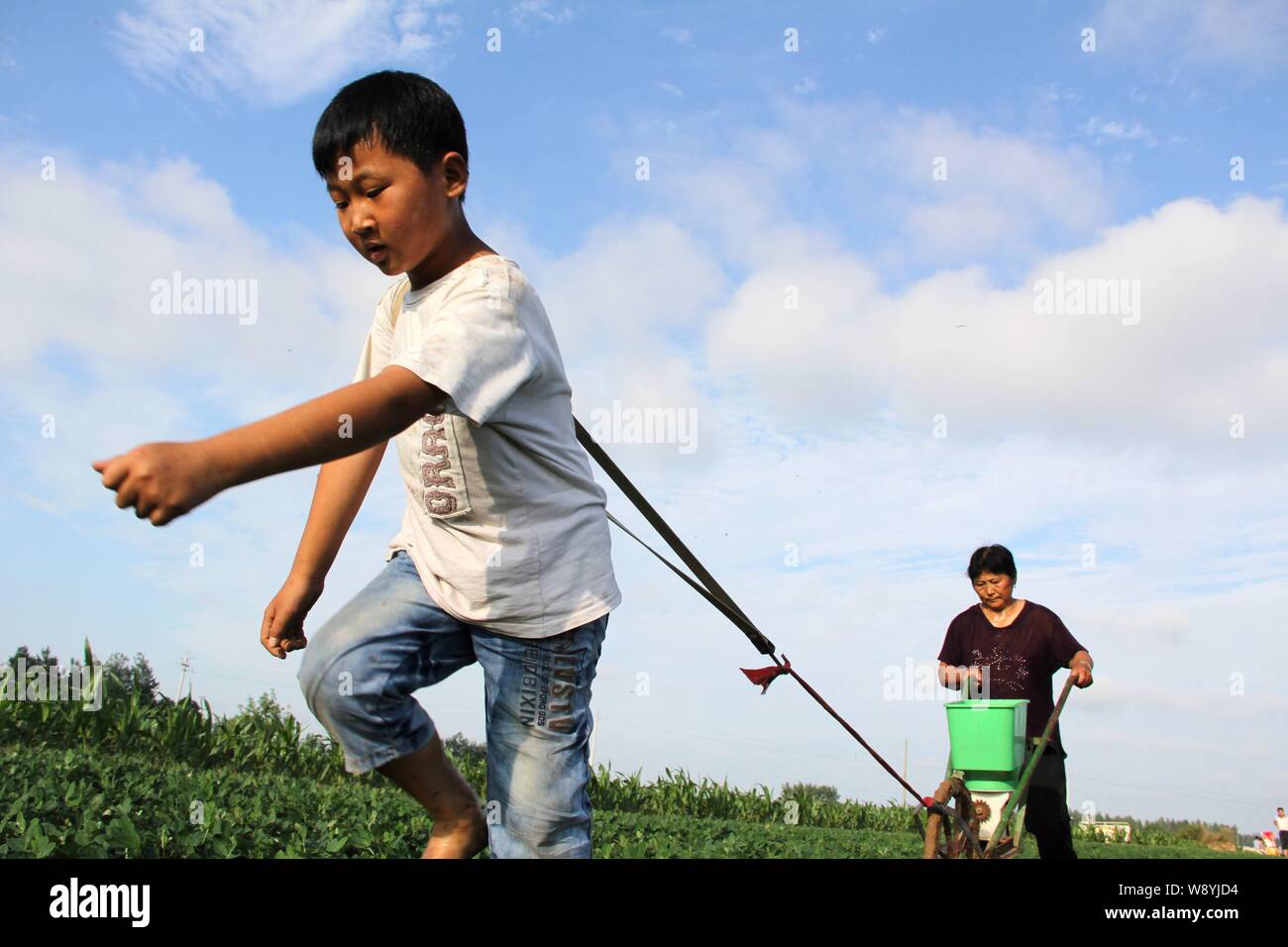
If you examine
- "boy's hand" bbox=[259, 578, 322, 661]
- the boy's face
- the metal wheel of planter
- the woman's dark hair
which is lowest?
the metal wheel of planter

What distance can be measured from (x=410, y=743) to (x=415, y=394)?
966mm

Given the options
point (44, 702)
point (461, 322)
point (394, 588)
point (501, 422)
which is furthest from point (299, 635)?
point (44, 702)

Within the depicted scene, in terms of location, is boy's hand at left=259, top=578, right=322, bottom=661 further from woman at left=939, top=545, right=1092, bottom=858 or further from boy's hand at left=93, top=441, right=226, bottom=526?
woman at left=939, top=545, right=1092, bottom=858

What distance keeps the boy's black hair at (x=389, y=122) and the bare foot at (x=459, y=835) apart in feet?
5.26

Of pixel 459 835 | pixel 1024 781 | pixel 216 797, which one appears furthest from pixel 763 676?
pixel 216 797

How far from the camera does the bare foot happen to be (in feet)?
9.39

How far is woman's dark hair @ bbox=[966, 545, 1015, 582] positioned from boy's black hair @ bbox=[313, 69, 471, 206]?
13.4ft

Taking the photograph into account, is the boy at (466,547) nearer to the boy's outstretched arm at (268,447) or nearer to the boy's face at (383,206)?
the boy's face at (383,206)

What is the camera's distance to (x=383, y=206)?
8.14ft

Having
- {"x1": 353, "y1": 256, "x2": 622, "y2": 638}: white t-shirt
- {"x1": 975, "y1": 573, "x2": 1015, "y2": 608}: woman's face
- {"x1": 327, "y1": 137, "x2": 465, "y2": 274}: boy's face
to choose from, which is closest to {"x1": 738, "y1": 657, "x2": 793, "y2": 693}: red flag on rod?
{"x1": 353, "y1": 256, "x2": 622, "y2": 638}: white t-shirt
